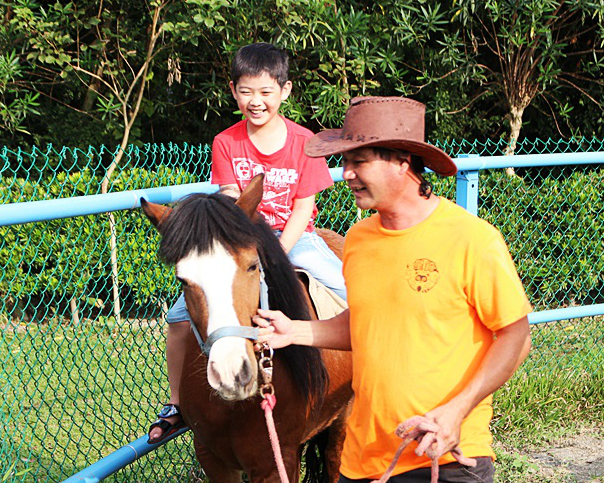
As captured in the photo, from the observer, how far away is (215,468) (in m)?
3.32

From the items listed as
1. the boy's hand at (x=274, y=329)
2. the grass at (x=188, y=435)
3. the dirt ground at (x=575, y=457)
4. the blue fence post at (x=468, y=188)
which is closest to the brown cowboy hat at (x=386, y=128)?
the boy's hand at (x=274, y=329)

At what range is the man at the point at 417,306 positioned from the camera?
2.06 metres

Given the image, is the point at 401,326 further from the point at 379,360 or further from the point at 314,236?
the point at 314,236

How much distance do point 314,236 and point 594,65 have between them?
635 centimetres

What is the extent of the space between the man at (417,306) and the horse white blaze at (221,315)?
1.25 feet

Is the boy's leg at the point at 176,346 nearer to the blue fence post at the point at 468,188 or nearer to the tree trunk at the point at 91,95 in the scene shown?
the blue fence post at the point at 468,188

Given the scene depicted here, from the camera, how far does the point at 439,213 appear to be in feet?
7.26

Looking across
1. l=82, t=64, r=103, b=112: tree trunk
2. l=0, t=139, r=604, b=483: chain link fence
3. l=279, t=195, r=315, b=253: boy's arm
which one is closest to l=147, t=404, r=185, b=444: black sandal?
l=279, t=195, r=315, b=253: boy's arm

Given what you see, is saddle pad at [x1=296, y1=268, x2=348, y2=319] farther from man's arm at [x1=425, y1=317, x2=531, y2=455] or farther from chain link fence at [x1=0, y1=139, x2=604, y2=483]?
chain link fence at [x1=0, y1=139, x2=604, y2=483]

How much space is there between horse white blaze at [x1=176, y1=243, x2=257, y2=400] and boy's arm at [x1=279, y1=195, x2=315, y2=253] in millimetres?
845

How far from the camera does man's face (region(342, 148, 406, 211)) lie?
219 centimetres

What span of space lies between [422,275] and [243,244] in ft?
2.33

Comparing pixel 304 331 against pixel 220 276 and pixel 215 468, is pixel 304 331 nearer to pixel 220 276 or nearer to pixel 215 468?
pixel 220 276

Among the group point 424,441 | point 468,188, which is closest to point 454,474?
point 424,441
